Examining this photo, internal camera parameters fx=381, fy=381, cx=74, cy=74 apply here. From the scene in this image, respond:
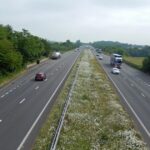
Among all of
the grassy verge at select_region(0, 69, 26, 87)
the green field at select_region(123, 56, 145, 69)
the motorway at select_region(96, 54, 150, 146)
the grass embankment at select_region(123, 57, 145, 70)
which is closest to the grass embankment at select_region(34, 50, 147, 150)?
the motorway at select_region(96, 54, 150, 146)

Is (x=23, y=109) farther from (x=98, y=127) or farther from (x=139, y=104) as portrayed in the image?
(x=139, y=104)

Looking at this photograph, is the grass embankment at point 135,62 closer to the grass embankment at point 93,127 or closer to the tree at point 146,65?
the tree at point 146,65

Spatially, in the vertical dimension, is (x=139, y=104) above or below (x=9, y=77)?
above

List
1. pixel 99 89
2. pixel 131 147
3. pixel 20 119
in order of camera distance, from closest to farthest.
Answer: pixel 131 147
pixel 20 119
pixel 99 89

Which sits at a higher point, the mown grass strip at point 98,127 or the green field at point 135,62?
the mown grass strip at point 98,127

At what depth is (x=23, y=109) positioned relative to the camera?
3597cm

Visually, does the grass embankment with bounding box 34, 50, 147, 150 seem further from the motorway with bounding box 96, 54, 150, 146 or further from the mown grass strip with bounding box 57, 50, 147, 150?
the motorway with bounding box 96, 54, 150, 146

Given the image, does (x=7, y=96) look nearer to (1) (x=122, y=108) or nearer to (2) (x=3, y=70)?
(1) (x=122, y=108)

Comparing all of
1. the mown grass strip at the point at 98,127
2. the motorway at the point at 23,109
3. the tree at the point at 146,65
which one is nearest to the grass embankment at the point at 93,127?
the mown grass strip at the point at 98,127

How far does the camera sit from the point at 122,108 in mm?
36906

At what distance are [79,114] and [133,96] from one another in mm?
15721

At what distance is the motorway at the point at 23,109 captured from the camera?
25.0m

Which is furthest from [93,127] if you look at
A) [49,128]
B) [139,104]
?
[139,104]

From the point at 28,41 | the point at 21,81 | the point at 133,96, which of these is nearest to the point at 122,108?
the point at 133,96
